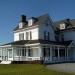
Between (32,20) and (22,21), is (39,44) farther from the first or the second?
(22,21)

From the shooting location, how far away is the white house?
45688mm

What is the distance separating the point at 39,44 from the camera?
43844mm

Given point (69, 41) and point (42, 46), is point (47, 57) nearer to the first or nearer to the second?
point (42, 46)

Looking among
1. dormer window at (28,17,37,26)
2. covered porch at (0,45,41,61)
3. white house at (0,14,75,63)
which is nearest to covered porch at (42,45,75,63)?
white house at (0,14,75,63)

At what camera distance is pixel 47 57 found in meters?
45.4

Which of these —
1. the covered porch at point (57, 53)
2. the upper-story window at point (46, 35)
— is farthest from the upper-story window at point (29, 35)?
the covered porch at point (57, 53)

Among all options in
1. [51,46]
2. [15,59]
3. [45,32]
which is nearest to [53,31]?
[45,32]

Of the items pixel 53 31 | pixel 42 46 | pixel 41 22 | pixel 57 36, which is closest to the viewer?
pixel 42 46

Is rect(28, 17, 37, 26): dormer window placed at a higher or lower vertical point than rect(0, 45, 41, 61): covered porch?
higher

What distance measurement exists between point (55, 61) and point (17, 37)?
43.6 ft

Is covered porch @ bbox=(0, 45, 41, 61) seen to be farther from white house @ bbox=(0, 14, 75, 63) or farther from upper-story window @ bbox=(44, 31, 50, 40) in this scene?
upper-story window @ bbox=(44, 31, 50, 40)

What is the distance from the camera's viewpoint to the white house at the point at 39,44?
45.7 m

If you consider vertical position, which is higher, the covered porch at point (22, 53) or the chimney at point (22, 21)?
the chimney at point (22, 21)

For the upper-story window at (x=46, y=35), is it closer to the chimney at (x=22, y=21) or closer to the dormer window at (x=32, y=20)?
the dormer window at (x=32, y=20)
